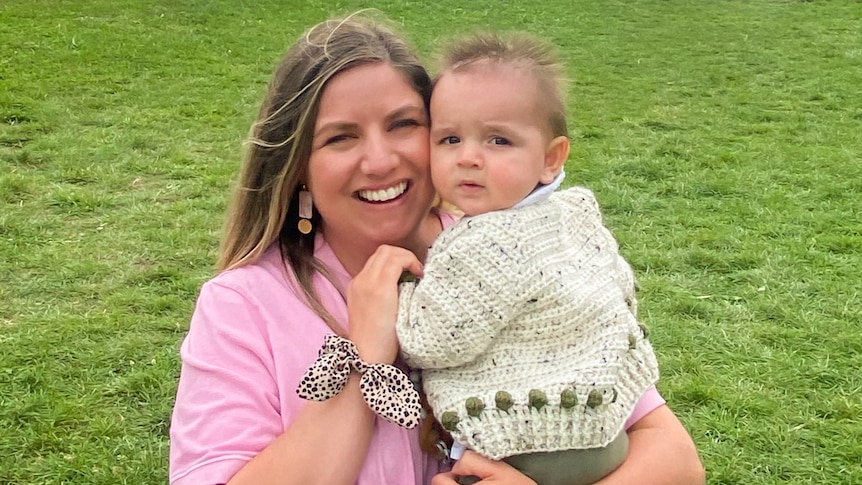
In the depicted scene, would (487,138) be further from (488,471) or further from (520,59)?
(488,471)

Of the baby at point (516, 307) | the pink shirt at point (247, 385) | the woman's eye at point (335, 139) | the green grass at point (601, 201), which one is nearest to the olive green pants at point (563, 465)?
the baby at point (516, 307)

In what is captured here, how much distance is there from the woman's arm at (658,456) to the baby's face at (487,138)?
0.56 meters

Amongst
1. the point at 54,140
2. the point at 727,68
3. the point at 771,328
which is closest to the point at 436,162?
→ the point at 771,328

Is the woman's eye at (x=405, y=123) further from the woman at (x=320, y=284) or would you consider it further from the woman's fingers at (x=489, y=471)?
the woman's fingers at (x=489, y=471)

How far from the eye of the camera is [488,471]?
188 centimetres

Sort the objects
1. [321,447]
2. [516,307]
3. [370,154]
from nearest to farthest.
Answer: [321,447]
[516,307]
[370,154]

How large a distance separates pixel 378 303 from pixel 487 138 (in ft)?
1.39

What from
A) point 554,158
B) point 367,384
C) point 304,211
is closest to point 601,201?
point 554,158

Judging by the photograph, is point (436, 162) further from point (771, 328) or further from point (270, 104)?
point (771, 328)

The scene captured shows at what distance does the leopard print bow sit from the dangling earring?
390mm

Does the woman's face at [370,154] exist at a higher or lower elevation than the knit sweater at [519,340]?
higher

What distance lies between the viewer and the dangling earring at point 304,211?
7.18 feet

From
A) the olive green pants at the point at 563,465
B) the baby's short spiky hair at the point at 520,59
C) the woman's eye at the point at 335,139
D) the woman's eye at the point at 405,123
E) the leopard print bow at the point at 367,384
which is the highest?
the baby's short spiky hair at the point at 520,59

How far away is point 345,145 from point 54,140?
7144 millimetres
